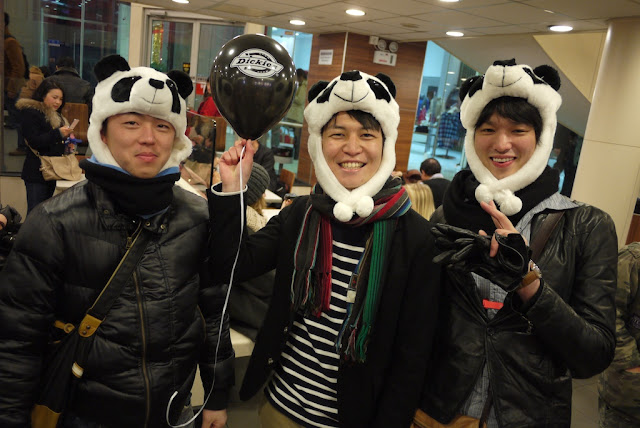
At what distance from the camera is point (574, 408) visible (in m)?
3.12

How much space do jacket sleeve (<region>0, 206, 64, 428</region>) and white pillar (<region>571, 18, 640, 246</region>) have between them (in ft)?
14.3

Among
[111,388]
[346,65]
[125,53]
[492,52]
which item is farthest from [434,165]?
[125,53]

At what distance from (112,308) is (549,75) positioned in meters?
1.41

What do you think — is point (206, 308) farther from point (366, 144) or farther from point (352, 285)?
point (366, 144)

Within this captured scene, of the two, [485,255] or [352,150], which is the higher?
[352,150]

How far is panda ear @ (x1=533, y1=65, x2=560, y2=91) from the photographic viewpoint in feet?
4.54

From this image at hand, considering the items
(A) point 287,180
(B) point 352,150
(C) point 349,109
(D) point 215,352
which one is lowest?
(A) point 287,180

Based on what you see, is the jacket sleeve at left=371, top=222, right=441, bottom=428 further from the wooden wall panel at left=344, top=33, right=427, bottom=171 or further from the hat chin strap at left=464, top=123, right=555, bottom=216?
the wooden wall panel at left=344, top=33, right=427, bottom=171

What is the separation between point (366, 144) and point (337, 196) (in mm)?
174

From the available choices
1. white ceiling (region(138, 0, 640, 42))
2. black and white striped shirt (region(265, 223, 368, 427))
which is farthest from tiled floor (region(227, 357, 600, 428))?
white ceiling (region(138, 0, 640, 42))

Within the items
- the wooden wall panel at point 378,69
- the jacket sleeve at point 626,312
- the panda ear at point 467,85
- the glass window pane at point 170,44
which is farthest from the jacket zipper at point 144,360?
the glass window pane at point 170,44

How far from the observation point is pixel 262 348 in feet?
4.60

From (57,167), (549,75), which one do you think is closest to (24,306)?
(549,75)

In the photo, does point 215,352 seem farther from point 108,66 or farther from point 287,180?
point 287,180
